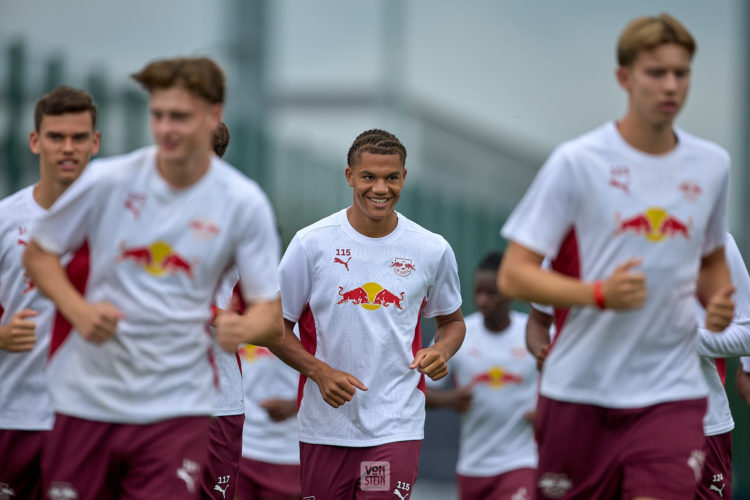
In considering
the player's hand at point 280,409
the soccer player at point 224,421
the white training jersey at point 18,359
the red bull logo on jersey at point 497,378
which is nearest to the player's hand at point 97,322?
the white training jersey at point 18,359

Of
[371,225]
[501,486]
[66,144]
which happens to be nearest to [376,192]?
[371,225]

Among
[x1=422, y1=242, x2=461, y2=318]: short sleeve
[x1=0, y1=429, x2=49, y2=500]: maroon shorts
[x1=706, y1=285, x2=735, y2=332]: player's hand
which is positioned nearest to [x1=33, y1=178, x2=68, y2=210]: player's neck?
[x1=0, y1=429, x2=49, y2=500]: maroon shorts

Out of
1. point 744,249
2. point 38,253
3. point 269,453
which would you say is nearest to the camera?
point 38,253

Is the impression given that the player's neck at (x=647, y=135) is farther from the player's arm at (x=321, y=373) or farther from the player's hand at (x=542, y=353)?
the player's arm at (x=321, y=373)

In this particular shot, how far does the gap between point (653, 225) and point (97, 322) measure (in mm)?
2372

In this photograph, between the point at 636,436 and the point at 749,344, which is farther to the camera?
the point at 749,344

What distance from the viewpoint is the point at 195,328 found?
577cm

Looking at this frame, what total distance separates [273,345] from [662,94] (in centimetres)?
268

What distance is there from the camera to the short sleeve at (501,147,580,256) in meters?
5.80

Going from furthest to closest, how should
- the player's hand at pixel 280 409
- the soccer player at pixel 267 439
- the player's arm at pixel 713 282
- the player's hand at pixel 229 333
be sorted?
the soccer player at pixel 267 439, the player's hand at pixel 280 409, the player's arm at pixel 713 282, the player's hand at pixel 229 333

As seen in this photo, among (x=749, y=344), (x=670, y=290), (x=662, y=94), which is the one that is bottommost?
(x=749, y=344)

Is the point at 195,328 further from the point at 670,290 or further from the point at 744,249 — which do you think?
the point at 744,249

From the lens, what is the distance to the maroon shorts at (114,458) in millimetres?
5668

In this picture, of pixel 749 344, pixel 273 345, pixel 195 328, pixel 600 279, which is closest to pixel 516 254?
pixel 600 279
